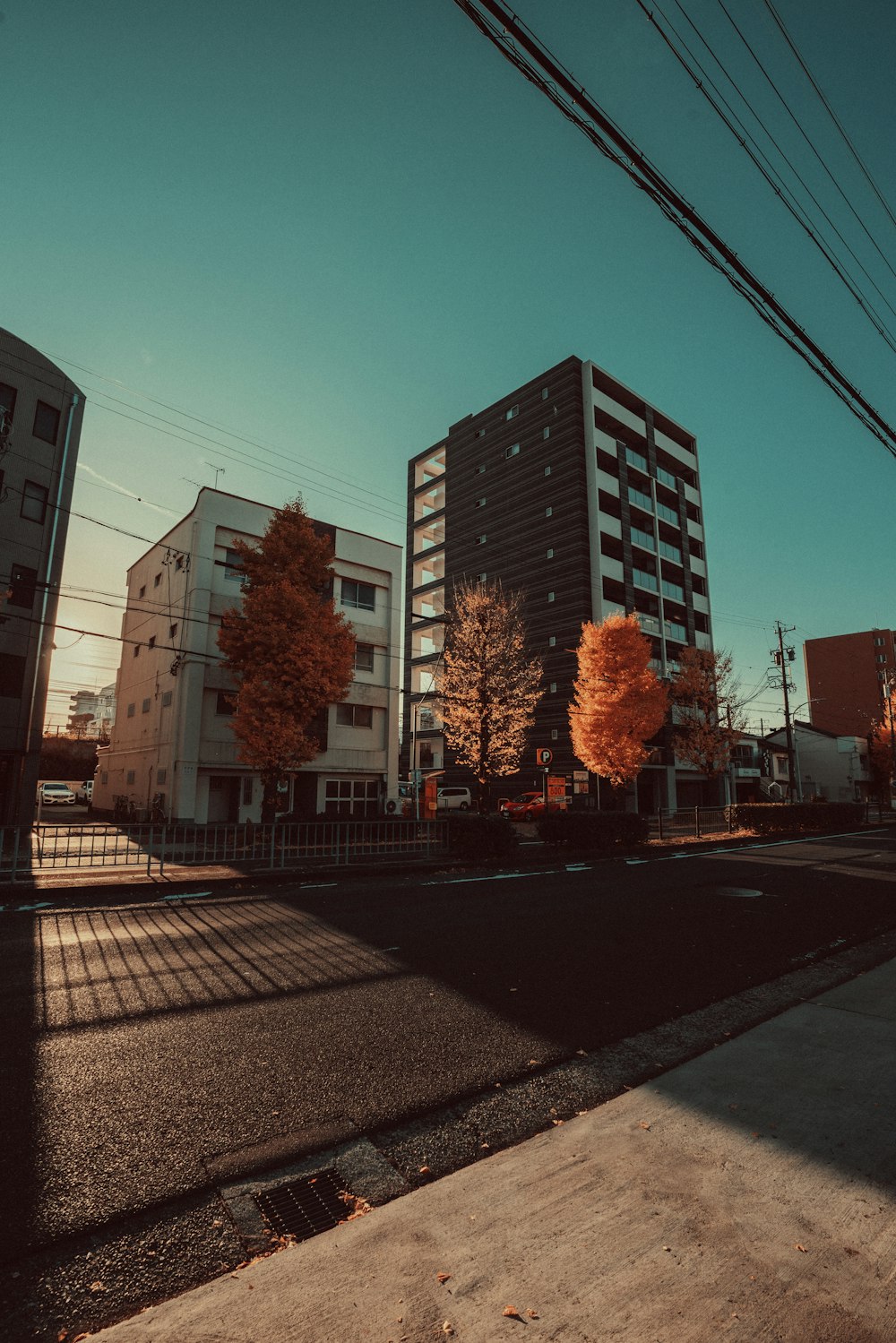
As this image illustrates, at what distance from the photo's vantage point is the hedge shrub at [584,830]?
17.9 metres

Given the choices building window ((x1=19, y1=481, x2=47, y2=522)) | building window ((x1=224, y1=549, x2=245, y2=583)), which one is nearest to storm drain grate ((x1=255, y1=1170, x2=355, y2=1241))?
building window ((x1=224, y1=549, x2=245, y2=583))

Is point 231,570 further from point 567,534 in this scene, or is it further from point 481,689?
point 567,534

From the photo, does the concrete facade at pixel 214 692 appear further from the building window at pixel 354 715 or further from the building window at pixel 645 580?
the building window at pixel 645 580

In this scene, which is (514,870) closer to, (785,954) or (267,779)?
(785,954)

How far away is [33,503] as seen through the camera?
78.8ft

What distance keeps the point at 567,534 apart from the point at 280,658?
95.3 ft

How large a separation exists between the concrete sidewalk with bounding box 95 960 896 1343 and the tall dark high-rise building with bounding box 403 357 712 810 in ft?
122

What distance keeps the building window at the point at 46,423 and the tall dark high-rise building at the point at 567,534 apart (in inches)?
850

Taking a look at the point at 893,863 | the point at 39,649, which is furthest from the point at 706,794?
the point at 39,649

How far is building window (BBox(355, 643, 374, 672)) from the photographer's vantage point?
99.0 ft

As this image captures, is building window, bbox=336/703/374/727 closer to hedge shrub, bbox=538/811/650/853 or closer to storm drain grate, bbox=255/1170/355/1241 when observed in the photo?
hedge shrub, bbox=538/811/650/853

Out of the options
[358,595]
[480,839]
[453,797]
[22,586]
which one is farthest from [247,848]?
[453,797]

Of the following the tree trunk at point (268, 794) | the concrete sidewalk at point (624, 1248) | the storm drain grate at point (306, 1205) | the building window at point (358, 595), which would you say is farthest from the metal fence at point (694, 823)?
the storm drain grate at point (306, 1205)

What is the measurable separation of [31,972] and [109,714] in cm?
8911
